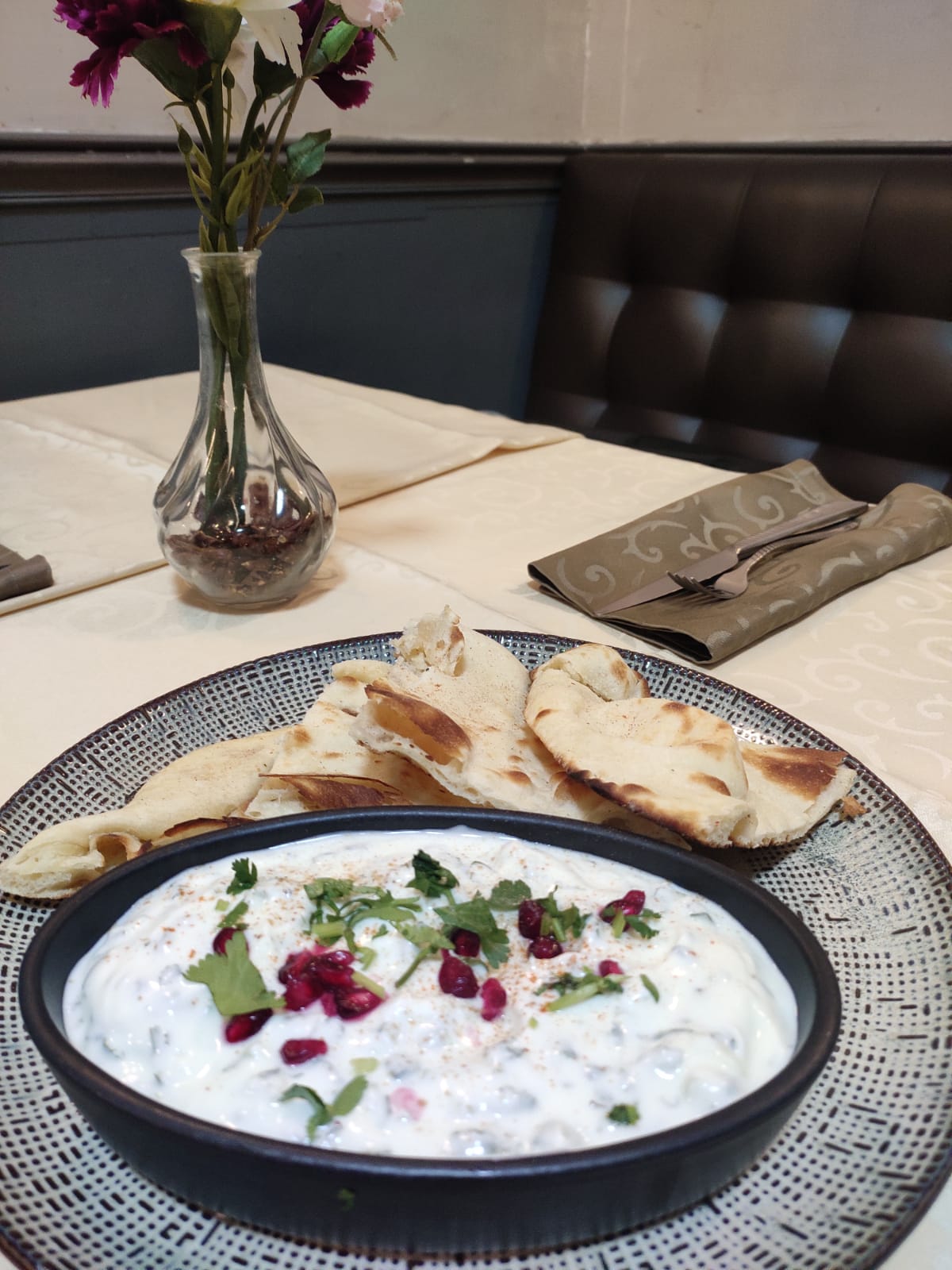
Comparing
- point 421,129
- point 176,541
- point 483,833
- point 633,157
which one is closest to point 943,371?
point 633,157

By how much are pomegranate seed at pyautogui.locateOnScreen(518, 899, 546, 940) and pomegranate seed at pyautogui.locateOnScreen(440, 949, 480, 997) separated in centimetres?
6

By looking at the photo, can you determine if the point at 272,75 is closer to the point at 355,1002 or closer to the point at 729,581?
the point at 729,581

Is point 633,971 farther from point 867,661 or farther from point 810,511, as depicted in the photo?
point 810,511

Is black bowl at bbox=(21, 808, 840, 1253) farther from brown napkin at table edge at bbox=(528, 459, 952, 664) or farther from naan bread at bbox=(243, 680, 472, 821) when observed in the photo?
brown napkin at table edge at bbox=(528, 459, 952, 664)

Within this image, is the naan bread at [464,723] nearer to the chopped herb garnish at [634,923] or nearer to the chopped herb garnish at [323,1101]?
the chopped herb garnish at [634,923]

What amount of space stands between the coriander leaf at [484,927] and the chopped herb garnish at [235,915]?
0.49ft

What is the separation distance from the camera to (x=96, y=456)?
85.2 inches

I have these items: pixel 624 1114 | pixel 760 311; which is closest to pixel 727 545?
pixel 624 1114

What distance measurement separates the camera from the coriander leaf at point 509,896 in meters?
0.80

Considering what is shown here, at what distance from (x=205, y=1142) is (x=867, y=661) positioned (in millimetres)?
1085

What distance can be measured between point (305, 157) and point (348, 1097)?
109 cm

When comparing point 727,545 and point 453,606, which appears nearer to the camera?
point 453,606

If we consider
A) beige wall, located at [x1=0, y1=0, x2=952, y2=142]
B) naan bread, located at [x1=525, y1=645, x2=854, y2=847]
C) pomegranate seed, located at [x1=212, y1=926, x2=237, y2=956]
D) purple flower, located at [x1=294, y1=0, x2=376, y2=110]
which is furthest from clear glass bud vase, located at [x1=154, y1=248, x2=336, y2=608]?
beige wall, located at [x1=0, y1=0, x2=952, y2=142]

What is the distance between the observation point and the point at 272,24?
1.13m
